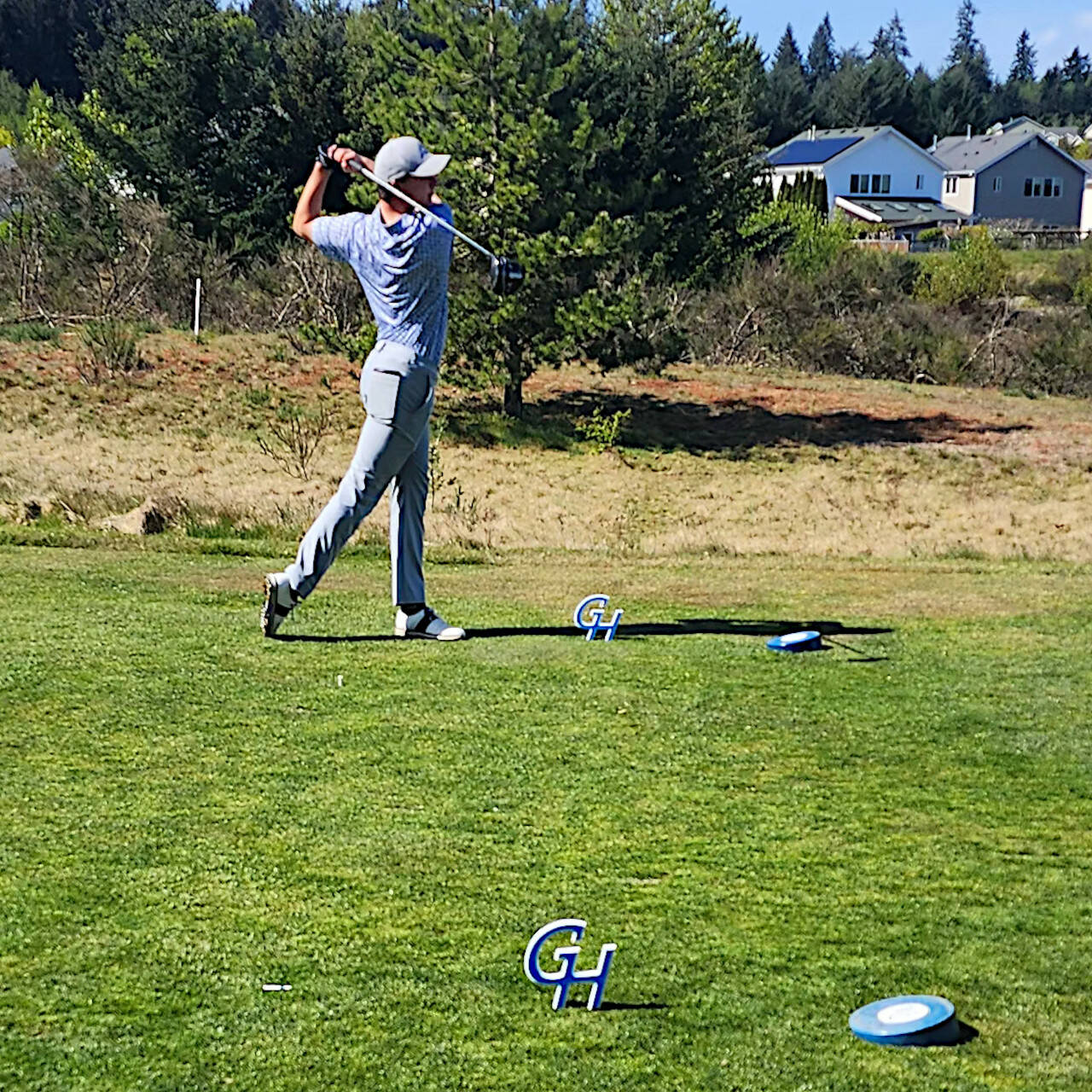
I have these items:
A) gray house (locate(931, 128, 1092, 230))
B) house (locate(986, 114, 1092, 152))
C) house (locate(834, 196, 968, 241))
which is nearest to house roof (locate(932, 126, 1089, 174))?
gray house (locate(931, 128, 1092, 230))

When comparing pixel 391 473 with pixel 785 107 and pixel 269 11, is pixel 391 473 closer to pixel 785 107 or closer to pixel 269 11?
pixel 269 11

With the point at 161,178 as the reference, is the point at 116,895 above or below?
below

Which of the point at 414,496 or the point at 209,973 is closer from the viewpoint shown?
the point at 209,973

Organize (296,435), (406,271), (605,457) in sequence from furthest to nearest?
(605,457), (296,435), (406,271)

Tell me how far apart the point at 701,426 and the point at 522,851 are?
32.4 m

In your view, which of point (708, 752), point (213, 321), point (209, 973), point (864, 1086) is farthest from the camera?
point (213, 321)

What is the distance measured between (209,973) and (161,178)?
42.2 m

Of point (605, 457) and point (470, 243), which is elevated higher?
point (470, 243)

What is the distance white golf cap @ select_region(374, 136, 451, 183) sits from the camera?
23.9 ft

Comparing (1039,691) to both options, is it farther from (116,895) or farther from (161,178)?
(161,178)

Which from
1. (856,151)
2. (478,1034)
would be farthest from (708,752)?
(856,151)

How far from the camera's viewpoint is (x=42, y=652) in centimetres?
684

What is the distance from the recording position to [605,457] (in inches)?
1266

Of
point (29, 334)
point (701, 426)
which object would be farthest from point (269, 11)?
point (701, 426)
